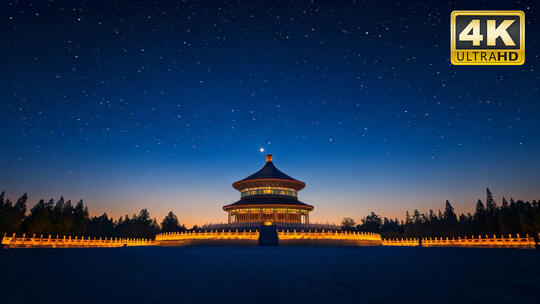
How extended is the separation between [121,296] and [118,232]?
279 feet

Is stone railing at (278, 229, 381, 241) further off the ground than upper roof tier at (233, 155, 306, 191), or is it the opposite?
upper roof tier at (233, 155, 306, 191)

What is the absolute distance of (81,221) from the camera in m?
65.6

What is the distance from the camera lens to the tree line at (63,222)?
52.5 m

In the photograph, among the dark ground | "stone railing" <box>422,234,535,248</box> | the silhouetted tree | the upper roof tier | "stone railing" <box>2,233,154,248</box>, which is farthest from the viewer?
the upper roof tier

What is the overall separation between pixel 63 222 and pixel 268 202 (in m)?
37.0

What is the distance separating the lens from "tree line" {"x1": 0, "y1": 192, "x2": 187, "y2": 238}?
52500 millimetres

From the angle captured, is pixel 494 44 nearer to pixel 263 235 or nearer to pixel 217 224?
pixel 263 235

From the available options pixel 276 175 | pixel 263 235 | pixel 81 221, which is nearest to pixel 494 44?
pixel 263 235

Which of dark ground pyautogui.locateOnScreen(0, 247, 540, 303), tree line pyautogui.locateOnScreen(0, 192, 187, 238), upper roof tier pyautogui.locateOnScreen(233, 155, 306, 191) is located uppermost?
upper roof tier pyautogui.locateOnScreen(233, 155, 306, 191)

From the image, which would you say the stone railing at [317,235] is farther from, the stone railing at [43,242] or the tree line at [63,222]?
the tree line at [63,222]

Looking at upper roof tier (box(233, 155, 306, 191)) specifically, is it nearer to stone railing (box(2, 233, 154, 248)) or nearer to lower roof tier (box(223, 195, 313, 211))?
lower roof tier (box(223, 195, 313, 211))

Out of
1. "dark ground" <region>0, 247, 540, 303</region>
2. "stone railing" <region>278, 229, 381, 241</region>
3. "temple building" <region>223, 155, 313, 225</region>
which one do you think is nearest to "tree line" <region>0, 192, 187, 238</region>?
"temple building" <region>223, 155, 313, 225</region>

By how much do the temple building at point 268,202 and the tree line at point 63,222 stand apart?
3032 centimetres

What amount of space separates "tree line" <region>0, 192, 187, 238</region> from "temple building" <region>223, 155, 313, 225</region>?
30.3 m
